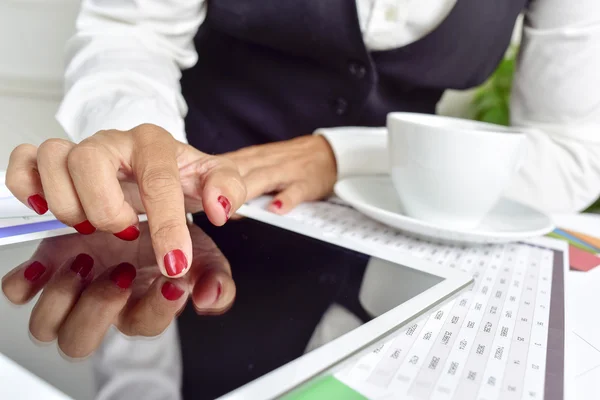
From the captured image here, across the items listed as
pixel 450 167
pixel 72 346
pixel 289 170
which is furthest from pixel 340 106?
pixel 72 346

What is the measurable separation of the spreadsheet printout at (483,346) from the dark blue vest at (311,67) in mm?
313

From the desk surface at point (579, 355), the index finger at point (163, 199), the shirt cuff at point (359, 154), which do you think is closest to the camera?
the desk surface at point (579, 355)

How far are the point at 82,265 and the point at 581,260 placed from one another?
368mm

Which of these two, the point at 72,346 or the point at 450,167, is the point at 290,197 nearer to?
the point at 450,167

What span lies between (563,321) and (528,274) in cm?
7

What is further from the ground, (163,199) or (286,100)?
(163,199)

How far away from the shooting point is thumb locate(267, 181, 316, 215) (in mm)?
436

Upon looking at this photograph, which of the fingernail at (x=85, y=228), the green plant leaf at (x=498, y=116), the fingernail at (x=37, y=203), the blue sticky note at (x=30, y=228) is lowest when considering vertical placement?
the green plant leaf at (x=498, y=116)

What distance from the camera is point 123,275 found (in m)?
0.25

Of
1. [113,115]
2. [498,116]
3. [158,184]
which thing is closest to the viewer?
[158,184]

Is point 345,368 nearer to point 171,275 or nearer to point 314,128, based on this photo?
point 171,275

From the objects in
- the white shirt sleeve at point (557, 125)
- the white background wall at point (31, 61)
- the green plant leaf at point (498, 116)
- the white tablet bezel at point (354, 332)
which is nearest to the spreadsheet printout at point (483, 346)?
the white tablet bezel at point (354, 332)

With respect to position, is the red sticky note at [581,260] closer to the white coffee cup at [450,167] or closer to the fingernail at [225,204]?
the white coffee cup at [450,167]

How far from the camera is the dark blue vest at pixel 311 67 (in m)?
0.55
